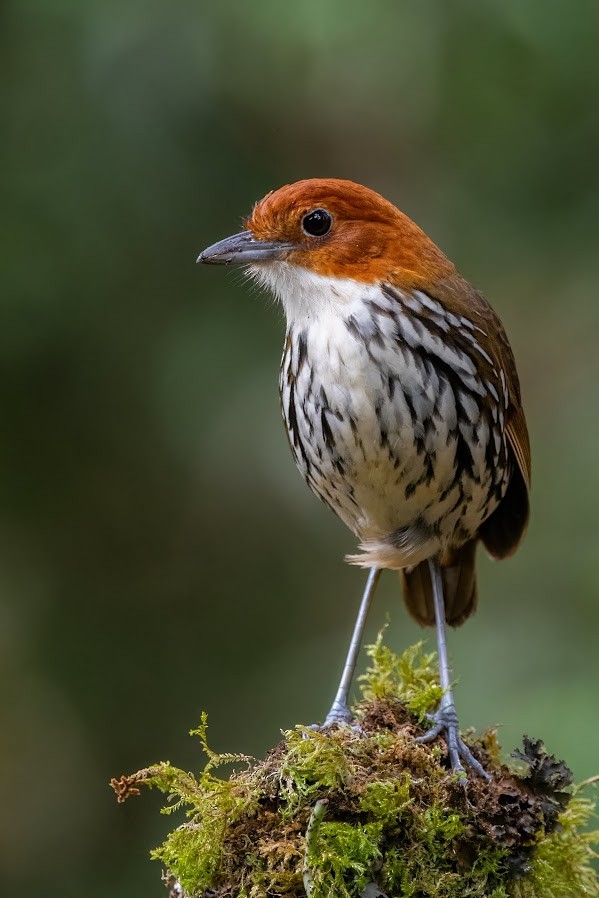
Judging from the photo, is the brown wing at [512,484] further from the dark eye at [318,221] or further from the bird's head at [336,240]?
the dark eye at [318,221]

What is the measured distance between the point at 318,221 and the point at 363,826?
1.66 metres

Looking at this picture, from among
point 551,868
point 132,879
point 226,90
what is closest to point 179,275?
point 226,90

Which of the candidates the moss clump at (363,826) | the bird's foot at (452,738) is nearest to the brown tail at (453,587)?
→ the bird's foot at (452,738)

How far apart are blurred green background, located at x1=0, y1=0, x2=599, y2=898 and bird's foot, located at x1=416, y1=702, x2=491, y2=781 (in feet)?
3.16

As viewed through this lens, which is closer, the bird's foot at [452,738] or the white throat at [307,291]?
the bird's foot at [452,738]

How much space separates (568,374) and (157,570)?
2.35 metres

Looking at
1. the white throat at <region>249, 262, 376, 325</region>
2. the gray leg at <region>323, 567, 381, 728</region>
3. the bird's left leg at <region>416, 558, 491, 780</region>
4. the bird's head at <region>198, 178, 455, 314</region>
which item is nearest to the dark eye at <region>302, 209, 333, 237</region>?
the bird's head at <region>198, 178, 455, 314</region>

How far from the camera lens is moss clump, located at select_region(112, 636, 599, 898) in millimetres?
2434

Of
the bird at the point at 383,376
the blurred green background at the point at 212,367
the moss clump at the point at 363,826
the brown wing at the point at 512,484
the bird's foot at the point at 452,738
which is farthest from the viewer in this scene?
the blurred green background at the point at 212,367

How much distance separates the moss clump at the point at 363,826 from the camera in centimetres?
243

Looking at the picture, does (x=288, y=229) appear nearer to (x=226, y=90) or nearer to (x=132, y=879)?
(x=226, y=90)

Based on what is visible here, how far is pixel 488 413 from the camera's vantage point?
10.6 ft

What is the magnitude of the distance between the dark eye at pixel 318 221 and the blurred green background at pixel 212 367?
1289 mm

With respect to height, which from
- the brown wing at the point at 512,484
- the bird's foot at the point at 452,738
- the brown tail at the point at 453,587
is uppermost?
the brown wing at the point at 512,484
